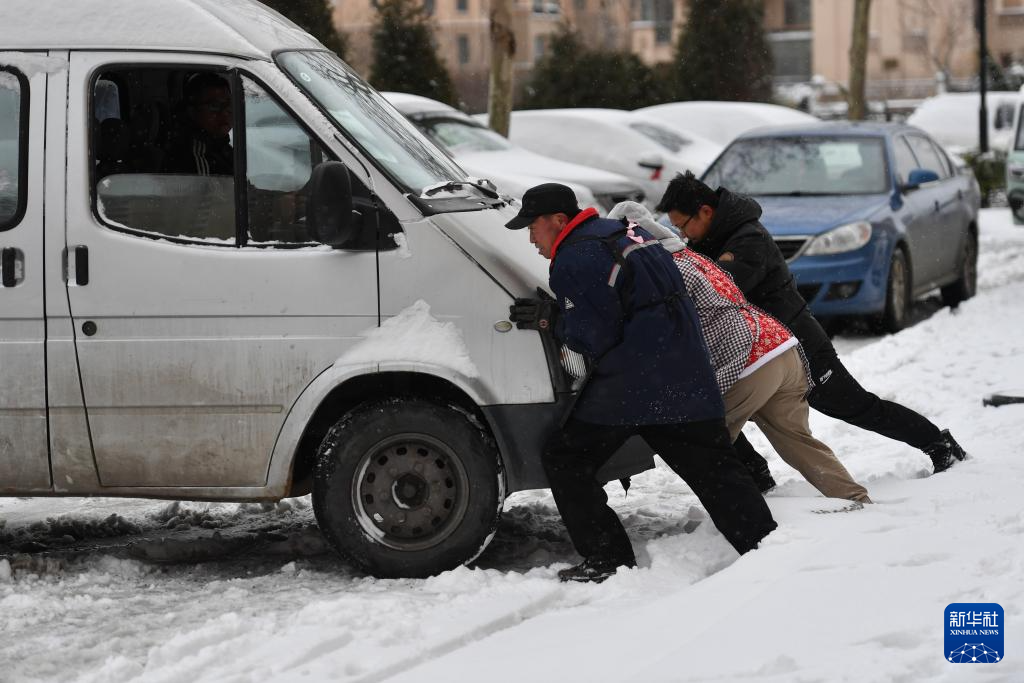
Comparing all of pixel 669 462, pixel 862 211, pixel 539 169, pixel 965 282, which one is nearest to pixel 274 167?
pixel 669 462

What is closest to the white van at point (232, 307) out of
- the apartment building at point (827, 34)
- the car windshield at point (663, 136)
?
the car windshield at point (663, 136)

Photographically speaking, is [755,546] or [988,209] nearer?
[755,546]

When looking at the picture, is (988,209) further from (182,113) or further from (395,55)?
(182,113)

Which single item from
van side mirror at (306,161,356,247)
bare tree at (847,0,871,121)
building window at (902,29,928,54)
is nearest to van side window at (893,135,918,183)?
van side mirror at (306,161,356,247)

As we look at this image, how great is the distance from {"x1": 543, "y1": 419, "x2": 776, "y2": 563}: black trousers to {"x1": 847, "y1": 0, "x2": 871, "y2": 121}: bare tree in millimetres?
23233

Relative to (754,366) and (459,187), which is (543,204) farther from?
(754,366)

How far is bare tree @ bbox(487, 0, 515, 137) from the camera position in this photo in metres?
20.0

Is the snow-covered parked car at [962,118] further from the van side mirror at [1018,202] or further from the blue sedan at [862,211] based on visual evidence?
→ the blue sedan at [862,211]

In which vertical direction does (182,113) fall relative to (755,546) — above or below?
above

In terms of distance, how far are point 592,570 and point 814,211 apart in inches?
259

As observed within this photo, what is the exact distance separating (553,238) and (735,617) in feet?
4.88

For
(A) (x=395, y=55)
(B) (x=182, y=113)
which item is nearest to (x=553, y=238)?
(B) (x=182, y=113)

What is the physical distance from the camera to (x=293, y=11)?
79.3ft

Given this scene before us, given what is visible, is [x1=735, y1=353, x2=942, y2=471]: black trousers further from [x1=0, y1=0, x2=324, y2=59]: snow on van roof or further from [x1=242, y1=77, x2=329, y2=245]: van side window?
[x1=0, y1=0, x2=324, y2=59]: snow on van roof
